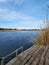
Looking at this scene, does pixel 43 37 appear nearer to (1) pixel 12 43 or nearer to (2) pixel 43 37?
(2) pixel 43 37

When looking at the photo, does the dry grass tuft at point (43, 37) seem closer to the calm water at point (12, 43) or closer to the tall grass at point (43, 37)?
the tall grass at point (43, 37)

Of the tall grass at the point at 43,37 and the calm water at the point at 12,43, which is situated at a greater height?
the tall grass at the point at 43,37

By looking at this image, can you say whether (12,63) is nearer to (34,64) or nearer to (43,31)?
(34,64)

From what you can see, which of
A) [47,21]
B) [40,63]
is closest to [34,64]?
[40,63]

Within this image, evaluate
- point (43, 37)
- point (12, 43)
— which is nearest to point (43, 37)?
point (43, 37)

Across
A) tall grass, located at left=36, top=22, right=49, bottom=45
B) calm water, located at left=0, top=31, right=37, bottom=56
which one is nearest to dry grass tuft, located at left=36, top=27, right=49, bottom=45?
tall grass, located at left=36, top=22, right=49, bottom=45

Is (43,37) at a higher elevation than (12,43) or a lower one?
higher

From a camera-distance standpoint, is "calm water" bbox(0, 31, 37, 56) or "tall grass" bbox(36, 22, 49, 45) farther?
→ "calm water" bbox(0, 31, 37, 56)

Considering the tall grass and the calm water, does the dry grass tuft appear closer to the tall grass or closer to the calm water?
the tall grass

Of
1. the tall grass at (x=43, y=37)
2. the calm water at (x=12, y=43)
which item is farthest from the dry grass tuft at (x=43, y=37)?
the calm water at (x=12, y=43)

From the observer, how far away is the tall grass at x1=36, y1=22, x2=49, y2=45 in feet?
36.1

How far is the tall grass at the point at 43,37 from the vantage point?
1102 cm

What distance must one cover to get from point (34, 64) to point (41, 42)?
570 centimetres

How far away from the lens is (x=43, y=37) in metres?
11.1
